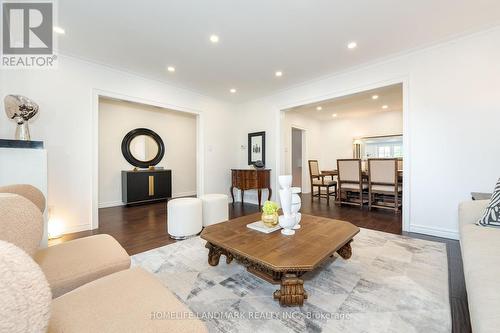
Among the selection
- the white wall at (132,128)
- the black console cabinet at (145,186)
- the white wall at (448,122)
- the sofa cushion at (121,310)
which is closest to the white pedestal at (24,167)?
the sofa cushion at (121,310)

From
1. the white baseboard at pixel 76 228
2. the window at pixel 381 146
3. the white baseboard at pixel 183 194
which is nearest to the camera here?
the white baseboard at pixel 76 228

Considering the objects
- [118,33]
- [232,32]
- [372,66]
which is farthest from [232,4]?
[372,66]

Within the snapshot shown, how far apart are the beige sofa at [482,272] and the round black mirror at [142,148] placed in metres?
5.59

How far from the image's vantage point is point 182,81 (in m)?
3.90

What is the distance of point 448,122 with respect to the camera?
2650 mm

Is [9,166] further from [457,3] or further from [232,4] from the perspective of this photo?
[457,3]

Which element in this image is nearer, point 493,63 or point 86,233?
point 493,63

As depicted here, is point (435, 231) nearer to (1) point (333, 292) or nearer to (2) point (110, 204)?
(1) point (333, 292)

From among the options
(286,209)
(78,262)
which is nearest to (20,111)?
(78,262)

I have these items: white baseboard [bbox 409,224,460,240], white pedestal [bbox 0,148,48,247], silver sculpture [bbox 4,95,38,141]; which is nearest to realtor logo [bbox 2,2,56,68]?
silver sculpture [bbox 4,95,38,141]

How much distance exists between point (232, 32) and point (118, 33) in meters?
1.31

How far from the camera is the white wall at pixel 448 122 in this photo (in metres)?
2.44

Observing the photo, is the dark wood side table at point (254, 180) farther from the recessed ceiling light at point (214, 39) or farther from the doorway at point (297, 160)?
the recessed ceiling light at point (214, 39)

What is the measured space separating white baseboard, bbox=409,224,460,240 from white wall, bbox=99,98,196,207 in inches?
180
